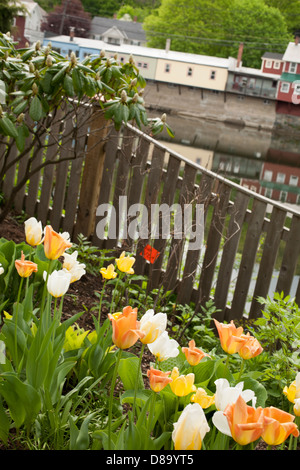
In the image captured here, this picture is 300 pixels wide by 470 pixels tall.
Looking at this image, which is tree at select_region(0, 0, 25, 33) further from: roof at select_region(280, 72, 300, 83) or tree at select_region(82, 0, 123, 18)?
tree at select_region(82, 0, 123, 18)

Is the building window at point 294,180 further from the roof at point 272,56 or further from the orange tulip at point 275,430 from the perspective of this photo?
the roof at point 272,56

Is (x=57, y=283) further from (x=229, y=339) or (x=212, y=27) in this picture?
(x=212, y=27)

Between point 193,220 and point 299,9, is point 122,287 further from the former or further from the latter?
point 299,9

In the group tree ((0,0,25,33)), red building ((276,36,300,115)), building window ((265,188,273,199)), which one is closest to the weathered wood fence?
building window ((265,188,273,199))

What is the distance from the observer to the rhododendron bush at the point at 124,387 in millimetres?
912

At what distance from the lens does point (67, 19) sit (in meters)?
46.2

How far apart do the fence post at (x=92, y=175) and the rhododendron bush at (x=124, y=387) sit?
162cm

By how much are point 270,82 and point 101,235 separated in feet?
139

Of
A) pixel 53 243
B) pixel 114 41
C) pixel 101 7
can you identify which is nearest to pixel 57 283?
pixel 53 243

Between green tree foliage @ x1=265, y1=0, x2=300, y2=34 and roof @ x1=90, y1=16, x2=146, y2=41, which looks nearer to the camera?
green tree foliage @ x1=265, y1=0, x2=300, y2=34

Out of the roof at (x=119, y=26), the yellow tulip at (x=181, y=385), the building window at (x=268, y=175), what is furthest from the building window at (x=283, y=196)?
the roof at (x=119, y=26)

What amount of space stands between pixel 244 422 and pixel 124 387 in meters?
0.67

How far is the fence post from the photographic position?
3.46 metres
